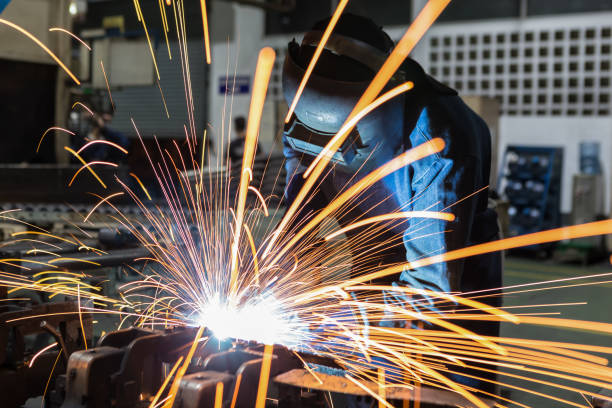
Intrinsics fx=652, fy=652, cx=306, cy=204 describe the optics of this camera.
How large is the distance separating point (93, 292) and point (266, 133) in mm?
6780

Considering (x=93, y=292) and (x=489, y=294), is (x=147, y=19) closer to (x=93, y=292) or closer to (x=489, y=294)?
(x=93, y=292)

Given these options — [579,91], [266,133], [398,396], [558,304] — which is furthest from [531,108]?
[398,396]

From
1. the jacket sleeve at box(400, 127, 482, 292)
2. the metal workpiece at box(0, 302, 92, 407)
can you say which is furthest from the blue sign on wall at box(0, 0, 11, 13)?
the jacket sleeve at box(400, 127, 482, 292)

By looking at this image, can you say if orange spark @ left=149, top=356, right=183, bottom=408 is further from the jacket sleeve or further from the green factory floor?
the green factory floor

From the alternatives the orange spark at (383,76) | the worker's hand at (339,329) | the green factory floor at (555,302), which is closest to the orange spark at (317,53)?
the orange spark at (383,76)

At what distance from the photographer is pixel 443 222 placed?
2018mm

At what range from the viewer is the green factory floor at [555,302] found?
3.82 meters

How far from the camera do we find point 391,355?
2.17 metres

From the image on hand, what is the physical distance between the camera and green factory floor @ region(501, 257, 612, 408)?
3.82 meters

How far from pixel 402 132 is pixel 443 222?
333mm

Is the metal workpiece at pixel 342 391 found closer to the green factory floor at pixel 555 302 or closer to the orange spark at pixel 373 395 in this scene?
the orange spark at pixel 373 395

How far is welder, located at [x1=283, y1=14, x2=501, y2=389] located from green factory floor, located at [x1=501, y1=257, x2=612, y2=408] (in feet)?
4.29

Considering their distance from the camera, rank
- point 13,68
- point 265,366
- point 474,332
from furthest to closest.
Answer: point 13,68 → point 474,332 → point 265,366

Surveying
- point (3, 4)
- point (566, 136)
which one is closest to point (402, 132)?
point (3, 4)
